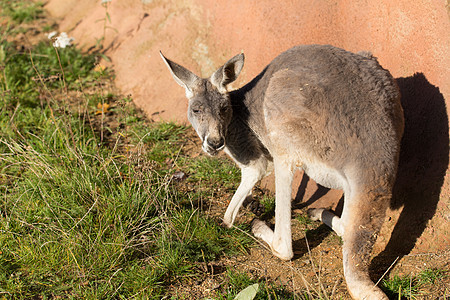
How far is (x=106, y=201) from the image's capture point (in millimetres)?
3912

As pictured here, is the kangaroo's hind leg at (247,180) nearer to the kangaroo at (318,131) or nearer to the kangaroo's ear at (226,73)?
the kangaroo at (318,131)

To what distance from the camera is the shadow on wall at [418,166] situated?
3555 millimetres

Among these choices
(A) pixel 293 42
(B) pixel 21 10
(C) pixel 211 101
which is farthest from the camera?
(B) pixel 21 10

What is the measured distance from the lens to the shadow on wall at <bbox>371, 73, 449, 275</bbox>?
11.7ft

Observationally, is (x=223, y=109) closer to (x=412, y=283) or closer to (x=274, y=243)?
(x=274, y=243)

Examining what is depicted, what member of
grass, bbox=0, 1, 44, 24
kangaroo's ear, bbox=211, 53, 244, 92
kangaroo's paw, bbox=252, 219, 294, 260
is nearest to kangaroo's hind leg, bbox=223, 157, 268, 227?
kangaroo's paw, bbox=252, 219, 294, 260

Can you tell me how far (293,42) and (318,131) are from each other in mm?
1920

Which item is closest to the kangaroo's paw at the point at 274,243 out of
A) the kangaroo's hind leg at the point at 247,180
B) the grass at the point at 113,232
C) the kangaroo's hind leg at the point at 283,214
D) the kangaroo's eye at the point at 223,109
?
the kangaroo's hind leg at the point at 283,214

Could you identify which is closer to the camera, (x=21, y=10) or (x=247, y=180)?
(x=247, y=180)

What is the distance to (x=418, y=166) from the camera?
3725 mm

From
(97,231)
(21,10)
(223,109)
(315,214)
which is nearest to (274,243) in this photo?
(315,214)

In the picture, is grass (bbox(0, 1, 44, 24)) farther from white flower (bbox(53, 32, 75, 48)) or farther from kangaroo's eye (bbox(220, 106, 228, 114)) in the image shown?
kangaroo's eye (bbox(220, 106, 228, 114))

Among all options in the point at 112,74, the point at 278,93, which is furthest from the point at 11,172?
the point at 278,93

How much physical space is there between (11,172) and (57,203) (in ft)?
3.87
